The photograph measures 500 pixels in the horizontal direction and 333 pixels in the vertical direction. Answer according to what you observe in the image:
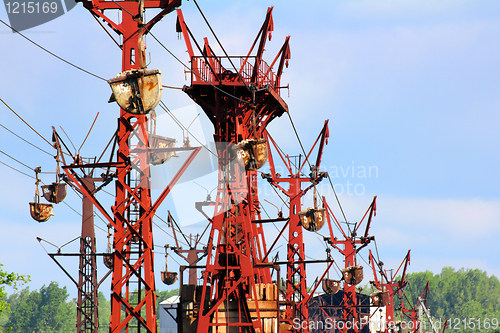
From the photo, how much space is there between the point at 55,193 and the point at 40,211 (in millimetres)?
973

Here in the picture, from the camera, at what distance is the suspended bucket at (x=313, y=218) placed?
89.5ft

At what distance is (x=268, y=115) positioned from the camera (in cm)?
2984

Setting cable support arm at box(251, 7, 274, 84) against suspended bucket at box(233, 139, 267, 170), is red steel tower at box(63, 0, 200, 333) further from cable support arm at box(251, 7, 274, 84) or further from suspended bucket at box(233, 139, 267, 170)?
cable support arm at box(251, 7, 274, 84)

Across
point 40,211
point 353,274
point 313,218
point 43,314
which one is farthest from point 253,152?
point 43,314

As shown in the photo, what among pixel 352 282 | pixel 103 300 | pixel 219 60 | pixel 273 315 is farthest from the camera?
pixel 103 300

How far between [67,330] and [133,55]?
133 metres

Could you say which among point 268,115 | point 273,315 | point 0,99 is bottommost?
point 273,315

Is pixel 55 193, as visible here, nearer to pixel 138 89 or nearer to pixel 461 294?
pixel 138 89

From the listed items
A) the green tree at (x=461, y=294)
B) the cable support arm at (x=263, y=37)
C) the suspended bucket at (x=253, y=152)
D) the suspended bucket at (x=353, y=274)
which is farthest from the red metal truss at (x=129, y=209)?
the green tree at (x=461, y=294)

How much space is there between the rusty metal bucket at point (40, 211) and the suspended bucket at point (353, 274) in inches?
800

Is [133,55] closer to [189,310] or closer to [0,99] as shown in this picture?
[0,99]

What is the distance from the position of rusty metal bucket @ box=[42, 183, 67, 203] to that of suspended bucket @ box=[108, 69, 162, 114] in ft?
49.5

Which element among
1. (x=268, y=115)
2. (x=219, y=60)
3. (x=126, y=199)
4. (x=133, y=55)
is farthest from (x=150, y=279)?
(x=268, y=115)

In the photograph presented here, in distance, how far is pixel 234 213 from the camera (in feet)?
75.4
